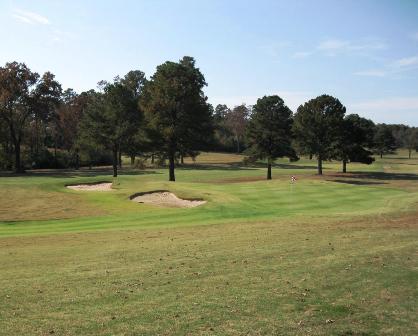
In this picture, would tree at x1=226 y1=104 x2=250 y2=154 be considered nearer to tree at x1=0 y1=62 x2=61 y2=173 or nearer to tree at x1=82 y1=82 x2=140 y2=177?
tree at x1=0 y1=62 x2=61 y2=173

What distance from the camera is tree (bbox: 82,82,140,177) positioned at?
69062mm

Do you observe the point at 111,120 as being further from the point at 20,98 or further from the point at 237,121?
the point at 237,121

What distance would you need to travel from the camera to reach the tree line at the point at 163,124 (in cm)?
5869

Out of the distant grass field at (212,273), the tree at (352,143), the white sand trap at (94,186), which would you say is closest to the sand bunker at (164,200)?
the distant grass field at (212,273)

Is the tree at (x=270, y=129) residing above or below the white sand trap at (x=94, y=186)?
above

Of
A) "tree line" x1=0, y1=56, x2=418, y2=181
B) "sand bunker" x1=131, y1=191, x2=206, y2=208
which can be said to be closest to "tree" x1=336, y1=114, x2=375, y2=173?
"tree line" x1=0, y1=56, x2=418, y2=181

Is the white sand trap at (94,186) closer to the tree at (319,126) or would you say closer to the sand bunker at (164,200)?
the sand bunker at (164,200)

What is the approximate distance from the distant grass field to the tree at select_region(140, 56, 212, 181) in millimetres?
26904

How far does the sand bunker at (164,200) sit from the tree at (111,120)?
27.5 metres

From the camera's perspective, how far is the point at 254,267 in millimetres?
15742

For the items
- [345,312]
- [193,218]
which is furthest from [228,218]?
[345,312]

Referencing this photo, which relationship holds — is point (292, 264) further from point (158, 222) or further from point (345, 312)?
point (158, 222)

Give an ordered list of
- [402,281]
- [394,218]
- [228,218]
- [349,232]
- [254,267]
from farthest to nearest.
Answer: [228,218]
[394,218]
[349,232]
[254,267]
[402,281]

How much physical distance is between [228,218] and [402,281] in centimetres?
1751
